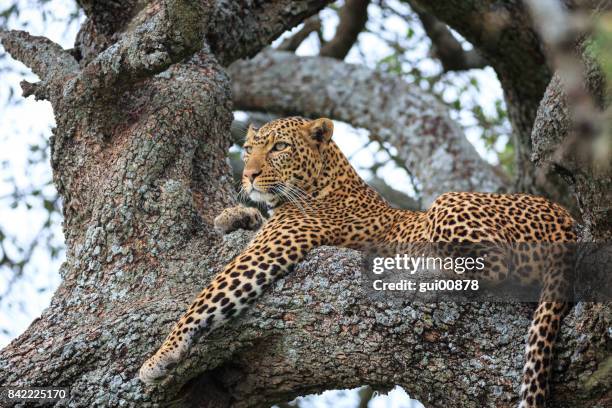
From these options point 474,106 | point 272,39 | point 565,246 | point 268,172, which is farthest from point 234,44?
point 474,106

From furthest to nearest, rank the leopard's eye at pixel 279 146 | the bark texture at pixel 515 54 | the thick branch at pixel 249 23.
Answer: the bark texture at pixel 515 54
the thick branch at pixel 249 23
the leopard's eye at pixel 279 146

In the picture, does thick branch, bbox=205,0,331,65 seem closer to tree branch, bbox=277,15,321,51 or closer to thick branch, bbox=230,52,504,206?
thick branch, bbox=230,52,504,206

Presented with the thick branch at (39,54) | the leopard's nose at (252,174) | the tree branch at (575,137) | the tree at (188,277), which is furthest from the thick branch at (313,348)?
the thick branch at (39,54)

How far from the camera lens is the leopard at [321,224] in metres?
5.07

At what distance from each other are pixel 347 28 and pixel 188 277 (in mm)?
5891

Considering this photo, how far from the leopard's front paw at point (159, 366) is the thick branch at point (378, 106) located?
4.86m

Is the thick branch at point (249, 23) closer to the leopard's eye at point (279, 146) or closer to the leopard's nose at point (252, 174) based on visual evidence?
the leopard's eye at point (279, 146)

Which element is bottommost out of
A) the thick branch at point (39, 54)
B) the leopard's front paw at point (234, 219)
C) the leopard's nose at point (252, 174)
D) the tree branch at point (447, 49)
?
the leopard's front paw at point (234, 219)

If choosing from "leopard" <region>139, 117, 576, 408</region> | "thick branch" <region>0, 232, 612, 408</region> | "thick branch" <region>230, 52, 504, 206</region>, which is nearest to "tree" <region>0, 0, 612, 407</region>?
"thick branch" <region>0, 232, 612, 408</region>

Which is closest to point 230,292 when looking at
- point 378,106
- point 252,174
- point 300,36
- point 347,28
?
point 252,174

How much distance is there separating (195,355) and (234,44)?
331 centimetres

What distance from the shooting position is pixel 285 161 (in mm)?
6973

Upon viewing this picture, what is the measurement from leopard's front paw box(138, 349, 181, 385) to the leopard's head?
2046 millimetres

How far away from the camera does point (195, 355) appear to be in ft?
17.3
